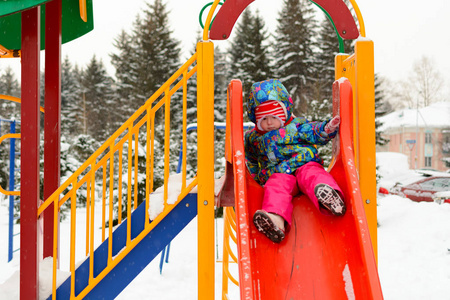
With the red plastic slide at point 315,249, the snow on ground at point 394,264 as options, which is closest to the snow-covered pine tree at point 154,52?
the snow on ground at point 394,264

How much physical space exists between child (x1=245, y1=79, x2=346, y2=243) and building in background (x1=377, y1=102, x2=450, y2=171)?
33443 mm

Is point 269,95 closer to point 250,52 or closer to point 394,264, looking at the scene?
point 394,264

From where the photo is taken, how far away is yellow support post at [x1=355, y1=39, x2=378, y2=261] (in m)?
2.72

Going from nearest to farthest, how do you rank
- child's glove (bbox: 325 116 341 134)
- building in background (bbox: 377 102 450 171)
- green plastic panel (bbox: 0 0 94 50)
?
child's glove (bbox: 325 116 341 134)
green plastic panel (bbox: 0 0 94 50)
building in background (bbox: 377 102 450 171)

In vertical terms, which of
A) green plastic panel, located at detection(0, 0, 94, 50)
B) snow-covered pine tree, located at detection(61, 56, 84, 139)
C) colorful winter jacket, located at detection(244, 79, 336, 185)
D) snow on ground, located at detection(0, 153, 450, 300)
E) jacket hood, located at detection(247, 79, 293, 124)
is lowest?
snow on ground, located at detection(0, 153, 450, 300)

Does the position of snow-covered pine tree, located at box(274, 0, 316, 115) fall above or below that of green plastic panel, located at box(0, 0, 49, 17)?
above

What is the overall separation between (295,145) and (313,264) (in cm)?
90

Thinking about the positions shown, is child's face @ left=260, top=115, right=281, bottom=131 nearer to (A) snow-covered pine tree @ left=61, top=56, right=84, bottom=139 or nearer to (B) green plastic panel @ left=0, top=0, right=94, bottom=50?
(B) green plastic panel @ left=0, top=0, right=94, bottom=50

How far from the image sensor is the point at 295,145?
9.40 ft

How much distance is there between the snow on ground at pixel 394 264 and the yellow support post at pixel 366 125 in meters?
2.45

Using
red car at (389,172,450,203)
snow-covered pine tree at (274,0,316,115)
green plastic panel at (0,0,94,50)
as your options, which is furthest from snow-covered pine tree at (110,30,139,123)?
green plastic panel at (0,0,94,50)

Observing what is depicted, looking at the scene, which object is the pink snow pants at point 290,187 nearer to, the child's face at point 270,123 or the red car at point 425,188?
the child's face at point 270,123

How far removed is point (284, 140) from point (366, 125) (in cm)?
59

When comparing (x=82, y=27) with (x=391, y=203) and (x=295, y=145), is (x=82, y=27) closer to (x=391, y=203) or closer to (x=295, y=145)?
(x=295, y=145)
